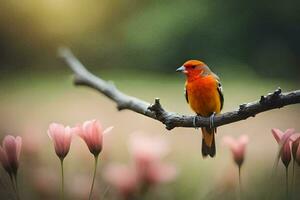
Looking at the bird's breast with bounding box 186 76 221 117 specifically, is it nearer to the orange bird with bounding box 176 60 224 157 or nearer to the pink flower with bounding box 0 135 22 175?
the orange bird with bounding box 176 60 224 157

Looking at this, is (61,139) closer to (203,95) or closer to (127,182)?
(127,182)

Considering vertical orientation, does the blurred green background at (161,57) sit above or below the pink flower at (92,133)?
above

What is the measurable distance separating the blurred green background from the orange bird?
0.13m

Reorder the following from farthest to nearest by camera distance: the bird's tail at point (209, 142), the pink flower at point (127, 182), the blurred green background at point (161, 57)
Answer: the blurred green background at point (161, 57) → the bird's tail at point (209, 142) → the pink flower at point (127, 182)

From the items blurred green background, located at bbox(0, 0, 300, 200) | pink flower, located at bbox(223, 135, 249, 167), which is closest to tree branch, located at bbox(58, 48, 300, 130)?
pink flower, located at bbox(223, 135, 249, 167)

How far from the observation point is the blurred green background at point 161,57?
28.8 inches

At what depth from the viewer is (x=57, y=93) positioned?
38.3 inches

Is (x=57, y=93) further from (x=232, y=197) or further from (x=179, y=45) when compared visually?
(x=232, y=197)

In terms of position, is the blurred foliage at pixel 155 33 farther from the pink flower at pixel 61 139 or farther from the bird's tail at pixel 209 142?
the pink flower at pixel 61 139

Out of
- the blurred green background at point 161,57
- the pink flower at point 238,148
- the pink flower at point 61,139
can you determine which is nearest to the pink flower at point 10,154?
the pink flower at point 61,139

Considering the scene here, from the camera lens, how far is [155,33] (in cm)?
73

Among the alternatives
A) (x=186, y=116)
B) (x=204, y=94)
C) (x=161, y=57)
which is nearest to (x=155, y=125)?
(x=161, y=57)

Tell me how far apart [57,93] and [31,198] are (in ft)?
1.54

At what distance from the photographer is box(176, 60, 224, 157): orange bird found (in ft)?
1.75
